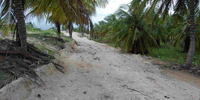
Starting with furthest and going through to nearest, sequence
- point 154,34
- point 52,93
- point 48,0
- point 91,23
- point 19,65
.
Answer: point 154,34 < point 48,0 < point 91,23 < point 19,65 < point 52,93

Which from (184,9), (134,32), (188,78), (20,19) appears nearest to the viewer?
(20,19)

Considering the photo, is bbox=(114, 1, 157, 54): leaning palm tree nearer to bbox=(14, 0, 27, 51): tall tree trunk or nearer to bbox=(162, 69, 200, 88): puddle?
bbox=(162, 69, 200, 88): puddle

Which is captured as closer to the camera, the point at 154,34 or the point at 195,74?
the point at 195,74

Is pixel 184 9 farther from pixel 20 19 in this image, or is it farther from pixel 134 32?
pixel 20 19

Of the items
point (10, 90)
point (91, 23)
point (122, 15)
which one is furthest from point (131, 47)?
point (10, 90)

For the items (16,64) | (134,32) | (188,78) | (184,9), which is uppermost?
(184,9)

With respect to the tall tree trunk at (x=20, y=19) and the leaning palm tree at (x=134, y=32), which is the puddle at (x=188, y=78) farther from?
the tall tree trunk at (x=20, y=19)

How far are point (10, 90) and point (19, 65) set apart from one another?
41.2 inches

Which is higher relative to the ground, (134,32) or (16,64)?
(134,32)

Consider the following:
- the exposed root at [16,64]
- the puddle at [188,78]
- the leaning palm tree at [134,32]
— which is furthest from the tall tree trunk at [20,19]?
the leaning palm tree at [134,32]

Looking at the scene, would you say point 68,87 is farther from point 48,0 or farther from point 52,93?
point 48,0

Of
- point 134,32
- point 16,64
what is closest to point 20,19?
point 16,64

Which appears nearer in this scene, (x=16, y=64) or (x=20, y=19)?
(x=16, y=64)

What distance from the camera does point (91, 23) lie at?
14.1ft
